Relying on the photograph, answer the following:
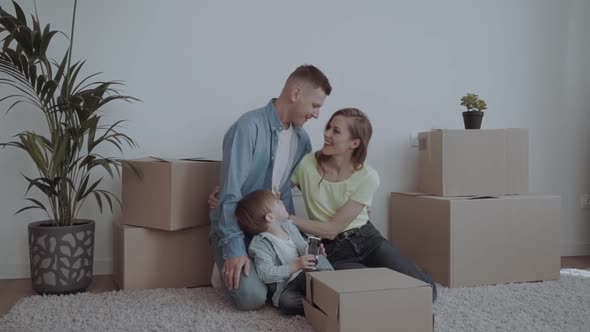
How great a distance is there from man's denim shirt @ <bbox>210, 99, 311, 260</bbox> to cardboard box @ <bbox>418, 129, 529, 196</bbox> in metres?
0.72

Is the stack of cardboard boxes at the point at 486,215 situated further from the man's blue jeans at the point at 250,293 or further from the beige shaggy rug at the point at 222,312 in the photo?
the man's blue jeans at the point at 250,293

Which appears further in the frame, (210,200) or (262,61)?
(262,61)

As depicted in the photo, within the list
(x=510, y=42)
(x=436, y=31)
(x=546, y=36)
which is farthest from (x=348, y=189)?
(x=546, y=36)

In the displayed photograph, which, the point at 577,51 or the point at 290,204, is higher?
the point at 577,51

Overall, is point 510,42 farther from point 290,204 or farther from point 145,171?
point 145,171

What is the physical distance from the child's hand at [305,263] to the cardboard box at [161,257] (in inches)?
23.1

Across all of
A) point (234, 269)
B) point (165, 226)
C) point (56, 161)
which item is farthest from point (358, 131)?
point (56, 161)

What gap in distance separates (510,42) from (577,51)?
0.44 metres

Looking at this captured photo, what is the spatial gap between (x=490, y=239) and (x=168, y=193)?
1480 millimetres

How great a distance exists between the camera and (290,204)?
2213 mm

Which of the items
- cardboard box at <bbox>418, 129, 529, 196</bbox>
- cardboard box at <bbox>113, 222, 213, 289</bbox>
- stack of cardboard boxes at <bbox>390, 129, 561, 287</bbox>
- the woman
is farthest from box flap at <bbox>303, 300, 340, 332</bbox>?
cardboard box at <bbox>418, 129, 529, 196</bbox>

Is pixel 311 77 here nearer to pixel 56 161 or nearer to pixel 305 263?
pixel 305 263

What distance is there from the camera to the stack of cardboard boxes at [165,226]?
2057mm

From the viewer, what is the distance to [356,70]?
268cm
